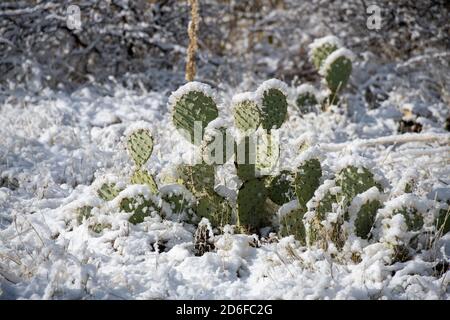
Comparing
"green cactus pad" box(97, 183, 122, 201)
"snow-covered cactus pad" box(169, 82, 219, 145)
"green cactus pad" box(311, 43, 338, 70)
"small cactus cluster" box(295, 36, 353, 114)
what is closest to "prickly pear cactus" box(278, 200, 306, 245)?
"snow-covered cactus pad" box(169, 82, 219, 145)

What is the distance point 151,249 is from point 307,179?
3.24ft

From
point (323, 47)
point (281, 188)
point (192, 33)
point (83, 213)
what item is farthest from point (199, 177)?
point (323, 47)

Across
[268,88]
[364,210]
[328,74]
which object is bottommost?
[364,210]

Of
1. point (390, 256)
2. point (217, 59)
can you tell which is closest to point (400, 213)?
point (390, 256)

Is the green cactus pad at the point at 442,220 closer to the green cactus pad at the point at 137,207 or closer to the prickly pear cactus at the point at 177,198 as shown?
the prickly pear cactus at the point at 177,198

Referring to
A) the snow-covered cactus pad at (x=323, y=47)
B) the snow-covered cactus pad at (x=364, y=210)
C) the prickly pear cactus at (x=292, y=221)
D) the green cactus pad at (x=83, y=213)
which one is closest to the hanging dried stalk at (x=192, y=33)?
the green cactus pad at (x=83, y=213)

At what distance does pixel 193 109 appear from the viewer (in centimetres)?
362

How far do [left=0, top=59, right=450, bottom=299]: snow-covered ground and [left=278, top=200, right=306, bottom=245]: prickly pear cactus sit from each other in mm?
101

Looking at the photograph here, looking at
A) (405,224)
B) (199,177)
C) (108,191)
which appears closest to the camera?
(405,224)

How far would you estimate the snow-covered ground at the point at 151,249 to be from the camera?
279 cm

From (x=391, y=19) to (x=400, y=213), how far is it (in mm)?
5355

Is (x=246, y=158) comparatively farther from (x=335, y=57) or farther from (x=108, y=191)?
(x=335, y=57)

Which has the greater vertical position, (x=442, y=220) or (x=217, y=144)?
(x=217, y=144)
